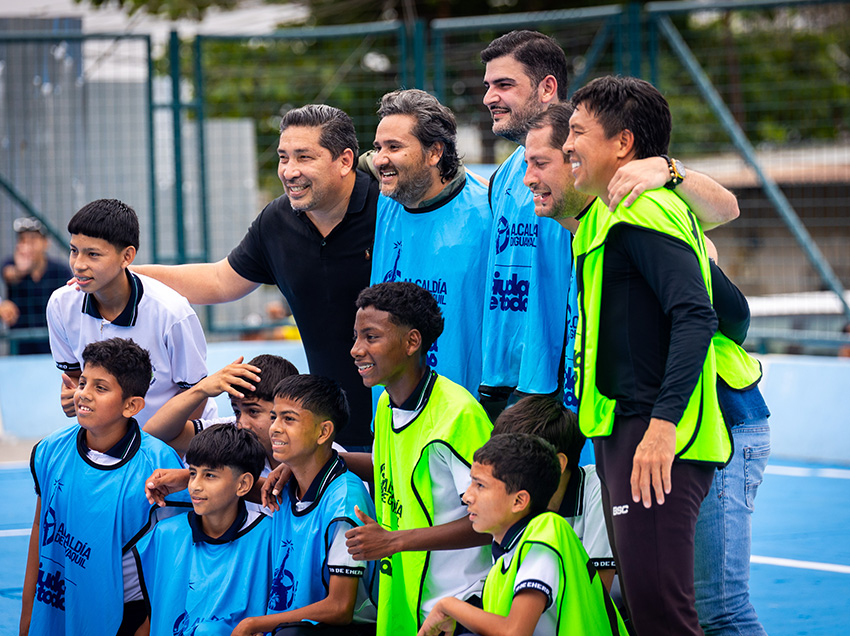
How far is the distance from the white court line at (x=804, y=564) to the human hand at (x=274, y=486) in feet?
10.6

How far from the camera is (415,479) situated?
3980 millimetres

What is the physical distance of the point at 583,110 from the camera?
334 centimetres

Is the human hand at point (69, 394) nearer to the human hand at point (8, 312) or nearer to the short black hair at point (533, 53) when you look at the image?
the short black hair at point (533, 53)

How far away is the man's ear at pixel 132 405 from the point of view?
14.5ft

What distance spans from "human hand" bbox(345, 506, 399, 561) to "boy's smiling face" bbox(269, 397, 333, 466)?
1.77 feet

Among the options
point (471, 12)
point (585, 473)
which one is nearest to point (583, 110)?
point (585, 473)

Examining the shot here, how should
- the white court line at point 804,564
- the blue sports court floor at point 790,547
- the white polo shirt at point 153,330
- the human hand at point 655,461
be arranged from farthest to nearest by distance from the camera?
the white court line at point 804,564
the blue sports court floor at point 790,547
the white polo shirt at point 153,330
the human hand at point 655,461

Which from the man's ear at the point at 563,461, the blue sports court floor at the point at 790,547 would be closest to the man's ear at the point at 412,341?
the man's ear at the point at 563,461

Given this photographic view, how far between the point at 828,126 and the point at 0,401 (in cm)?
840

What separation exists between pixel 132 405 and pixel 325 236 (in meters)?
1.17

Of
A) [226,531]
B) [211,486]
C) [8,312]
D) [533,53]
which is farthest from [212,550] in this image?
[8,312]

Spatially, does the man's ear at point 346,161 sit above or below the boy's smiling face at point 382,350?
above

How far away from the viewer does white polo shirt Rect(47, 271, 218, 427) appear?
471cm

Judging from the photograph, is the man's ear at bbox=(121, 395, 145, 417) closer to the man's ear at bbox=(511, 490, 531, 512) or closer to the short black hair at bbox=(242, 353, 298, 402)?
the short black hair at bbox=(242, 353, 298, 402)
